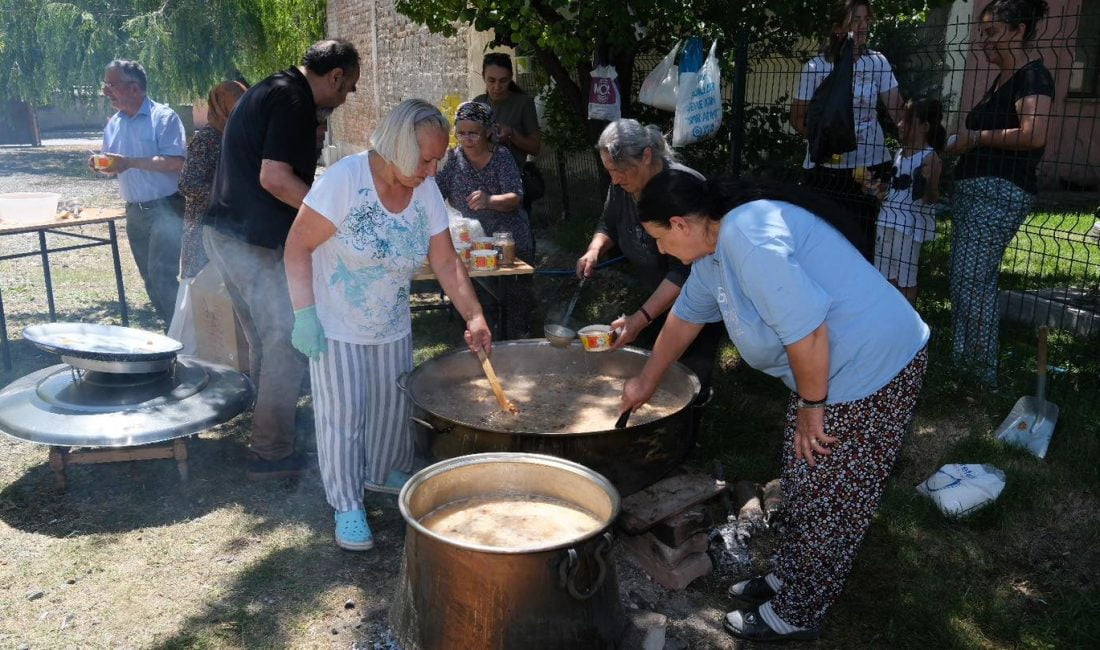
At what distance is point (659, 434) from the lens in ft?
10.6

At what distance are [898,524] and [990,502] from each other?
1.32 feet

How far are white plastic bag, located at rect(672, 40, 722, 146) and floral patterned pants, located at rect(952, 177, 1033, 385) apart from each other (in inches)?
62.1

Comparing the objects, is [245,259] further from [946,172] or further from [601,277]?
[946,172]

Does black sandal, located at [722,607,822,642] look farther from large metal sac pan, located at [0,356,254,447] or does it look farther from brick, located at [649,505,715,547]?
large metal sac pan, located at [0,356,254,447]

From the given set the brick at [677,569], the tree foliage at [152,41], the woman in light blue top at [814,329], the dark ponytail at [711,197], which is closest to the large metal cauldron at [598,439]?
the brick at [677,569]

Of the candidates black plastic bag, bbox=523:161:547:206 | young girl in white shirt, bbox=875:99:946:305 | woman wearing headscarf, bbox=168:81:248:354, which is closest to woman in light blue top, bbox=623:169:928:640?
young girl in white shirt, bbox=875:99:946:305

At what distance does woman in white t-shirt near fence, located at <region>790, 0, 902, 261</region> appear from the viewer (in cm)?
520

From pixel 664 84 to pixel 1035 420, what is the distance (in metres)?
3.09

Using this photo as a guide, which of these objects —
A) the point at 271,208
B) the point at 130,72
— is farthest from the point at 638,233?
the point at 130,72

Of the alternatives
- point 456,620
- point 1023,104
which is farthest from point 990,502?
point 456,620

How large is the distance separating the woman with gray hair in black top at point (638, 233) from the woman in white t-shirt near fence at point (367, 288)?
79 centimetres

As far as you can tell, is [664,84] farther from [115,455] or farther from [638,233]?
[115,455]

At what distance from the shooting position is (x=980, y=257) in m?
4.62

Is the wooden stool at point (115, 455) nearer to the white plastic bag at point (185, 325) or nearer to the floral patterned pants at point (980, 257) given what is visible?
Result: the white plastic bag at point (185, 325)
